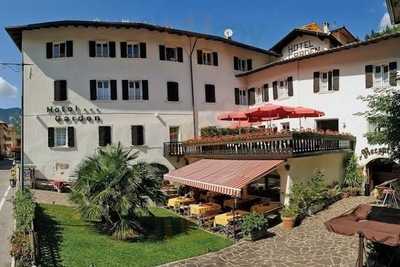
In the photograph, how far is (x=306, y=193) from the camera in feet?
76.5

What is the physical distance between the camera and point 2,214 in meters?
23.4

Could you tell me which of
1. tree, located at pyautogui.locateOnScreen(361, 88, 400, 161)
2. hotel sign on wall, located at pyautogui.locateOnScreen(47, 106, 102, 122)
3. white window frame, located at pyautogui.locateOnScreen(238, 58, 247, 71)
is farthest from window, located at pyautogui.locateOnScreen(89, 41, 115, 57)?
tree, located at pyautogui.locateOnScreen(361, 88, 400, 161)

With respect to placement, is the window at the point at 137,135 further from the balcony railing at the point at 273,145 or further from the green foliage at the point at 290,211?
the green foliage at the point at 290,211

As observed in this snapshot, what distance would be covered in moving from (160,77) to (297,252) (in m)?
23.3

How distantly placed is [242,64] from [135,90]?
12621 millimetres

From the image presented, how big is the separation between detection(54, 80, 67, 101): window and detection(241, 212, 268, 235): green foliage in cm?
2124

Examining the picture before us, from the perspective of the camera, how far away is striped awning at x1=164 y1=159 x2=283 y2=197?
68.3 ft

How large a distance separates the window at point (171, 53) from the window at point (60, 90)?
355 inches

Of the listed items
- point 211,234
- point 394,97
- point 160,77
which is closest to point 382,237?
point 394,97

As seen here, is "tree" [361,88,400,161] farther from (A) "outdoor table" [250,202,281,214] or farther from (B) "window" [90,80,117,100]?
(B) "window" [90,80,117,100]

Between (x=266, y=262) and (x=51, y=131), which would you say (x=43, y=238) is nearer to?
(x=266, y=262)

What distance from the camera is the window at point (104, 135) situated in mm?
35250

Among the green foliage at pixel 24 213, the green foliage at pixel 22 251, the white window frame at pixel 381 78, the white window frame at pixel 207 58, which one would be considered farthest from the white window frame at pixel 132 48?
the green foliage at pixel 22 251

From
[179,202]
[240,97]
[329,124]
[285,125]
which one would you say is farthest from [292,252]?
[240,97]
